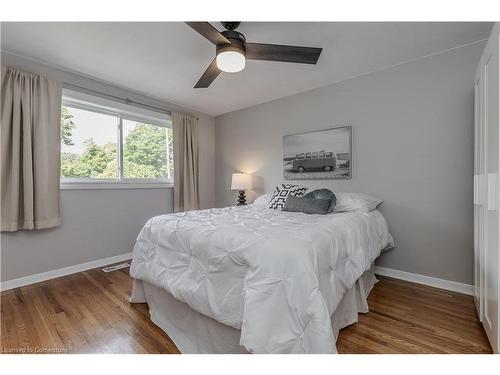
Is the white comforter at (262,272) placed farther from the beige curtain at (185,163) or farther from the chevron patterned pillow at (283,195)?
the beige curtain at (185,163)

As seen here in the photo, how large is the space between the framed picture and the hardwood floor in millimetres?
1396

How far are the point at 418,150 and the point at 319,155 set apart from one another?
106 cm

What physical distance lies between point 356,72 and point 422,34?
721mm

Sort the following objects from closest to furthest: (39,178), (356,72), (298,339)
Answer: (298,339)
(39,178)
(356,72)

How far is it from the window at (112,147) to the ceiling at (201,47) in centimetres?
47

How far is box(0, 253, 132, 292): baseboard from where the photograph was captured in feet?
7.62

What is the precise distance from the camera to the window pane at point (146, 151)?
3.33m

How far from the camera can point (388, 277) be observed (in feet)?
8.51

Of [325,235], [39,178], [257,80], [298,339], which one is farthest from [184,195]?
[298,339]

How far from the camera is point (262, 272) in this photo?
3.82 ft

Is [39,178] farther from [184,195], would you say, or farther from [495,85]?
[495,85]

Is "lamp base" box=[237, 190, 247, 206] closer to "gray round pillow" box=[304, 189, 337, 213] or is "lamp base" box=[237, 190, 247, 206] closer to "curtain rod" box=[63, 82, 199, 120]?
"gray round pillow" box=[304, 189, 337, 213]

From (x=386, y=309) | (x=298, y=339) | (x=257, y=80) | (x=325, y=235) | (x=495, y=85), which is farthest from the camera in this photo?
(x=257, y=80)

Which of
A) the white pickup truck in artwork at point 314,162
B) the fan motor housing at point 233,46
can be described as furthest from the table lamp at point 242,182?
the fan motor housing at point 233,46
